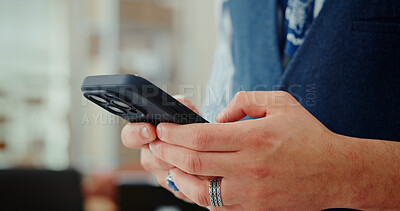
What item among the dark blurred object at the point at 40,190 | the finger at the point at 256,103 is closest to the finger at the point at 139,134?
the finger at the point at 256,103

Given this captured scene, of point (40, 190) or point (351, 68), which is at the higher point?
point (351, 68)

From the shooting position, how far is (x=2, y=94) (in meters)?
2.87

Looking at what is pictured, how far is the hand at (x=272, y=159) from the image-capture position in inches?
15.8

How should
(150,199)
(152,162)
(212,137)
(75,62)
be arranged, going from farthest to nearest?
1. (75,62)
2. (150,199)
3. (152,162)
4. (212,137)

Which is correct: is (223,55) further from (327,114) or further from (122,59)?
(122,59)

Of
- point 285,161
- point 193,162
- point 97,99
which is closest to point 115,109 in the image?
point 97,99

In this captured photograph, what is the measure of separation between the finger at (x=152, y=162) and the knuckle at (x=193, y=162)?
4.2 inches

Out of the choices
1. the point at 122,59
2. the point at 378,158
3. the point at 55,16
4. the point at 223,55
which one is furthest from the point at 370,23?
the point at 55,16

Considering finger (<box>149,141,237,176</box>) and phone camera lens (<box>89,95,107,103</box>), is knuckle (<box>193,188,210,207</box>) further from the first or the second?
phone camera lens (<box>89,95,107,103</box>)

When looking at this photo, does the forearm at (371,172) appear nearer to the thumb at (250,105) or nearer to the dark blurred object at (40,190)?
the thumb at (250,105)

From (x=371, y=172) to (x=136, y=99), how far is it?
1.02 ft

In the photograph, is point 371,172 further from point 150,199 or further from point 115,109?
point 150,199

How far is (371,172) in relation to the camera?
42 cm

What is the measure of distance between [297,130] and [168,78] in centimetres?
253
